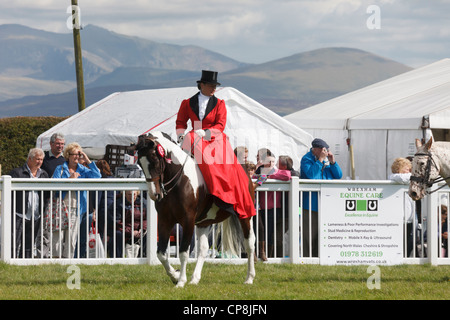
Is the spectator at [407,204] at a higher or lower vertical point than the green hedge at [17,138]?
lower

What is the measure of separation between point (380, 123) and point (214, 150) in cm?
1027

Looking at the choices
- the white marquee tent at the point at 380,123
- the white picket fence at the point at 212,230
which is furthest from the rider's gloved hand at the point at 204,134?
the white marquee tent at the point at 380,123

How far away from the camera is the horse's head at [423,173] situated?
948cm

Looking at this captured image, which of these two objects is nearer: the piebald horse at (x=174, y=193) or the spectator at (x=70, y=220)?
the piebald horse at (x=174, y=193)

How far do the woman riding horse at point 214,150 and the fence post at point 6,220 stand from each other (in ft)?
9.65

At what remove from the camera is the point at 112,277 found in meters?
9.62

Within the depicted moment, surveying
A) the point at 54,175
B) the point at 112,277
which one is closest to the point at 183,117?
the point at 112,277

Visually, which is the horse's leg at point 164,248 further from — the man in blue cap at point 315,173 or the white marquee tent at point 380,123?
the white marquee tent at point 380,123

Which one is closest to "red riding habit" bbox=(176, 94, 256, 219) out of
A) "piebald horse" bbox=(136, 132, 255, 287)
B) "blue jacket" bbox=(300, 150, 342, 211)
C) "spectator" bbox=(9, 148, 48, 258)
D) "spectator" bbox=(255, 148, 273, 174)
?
"piebald horse" bbox=(136, 132, 255, 287)

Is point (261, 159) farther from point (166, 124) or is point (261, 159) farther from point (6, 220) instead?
point (166, 124)

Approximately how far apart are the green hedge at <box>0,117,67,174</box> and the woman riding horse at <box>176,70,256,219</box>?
16.5 m

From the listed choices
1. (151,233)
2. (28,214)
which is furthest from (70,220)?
(151,233)

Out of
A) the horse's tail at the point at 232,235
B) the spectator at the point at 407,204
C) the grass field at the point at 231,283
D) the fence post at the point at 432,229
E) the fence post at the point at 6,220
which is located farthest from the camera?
the fence post at the point at 432,229
